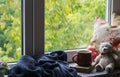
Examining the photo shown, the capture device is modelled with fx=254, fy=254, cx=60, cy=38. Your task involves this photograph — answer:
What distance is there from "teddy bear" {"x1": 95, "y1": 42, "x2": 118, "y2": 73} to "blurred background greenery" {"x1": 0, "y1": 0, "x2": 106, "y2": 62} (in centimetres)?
23

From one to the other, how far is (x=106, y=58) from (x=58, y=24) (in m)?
0.40

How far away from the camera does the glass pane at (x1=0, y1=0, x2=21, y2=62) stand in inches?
62.3

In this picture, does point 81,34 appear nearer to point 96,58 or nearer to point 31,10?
point 96,58

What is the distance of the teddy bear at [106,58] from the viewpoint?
167 cm

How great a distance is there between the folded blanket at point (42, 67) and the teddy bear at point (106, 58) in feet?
0.86

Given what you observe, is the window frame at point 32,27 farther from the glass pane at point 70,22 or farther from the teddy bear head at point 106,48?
the teddy bear head at point 106,48

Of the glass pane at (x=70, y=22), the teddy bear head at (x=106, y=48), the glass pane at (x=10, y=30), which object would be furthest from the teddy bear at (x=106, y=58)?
the glass pane at (x=10, y=30)

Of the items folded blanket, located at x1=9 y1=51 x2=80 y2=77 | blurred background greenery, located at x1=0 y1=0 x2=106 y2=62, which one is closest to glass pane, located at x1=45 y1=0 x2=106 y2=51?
blurred background greenery, located at x1=0 y1=0 x2=106 y2=62

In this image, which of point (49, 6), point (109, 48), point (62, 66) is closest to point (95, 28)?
point (109, 48)

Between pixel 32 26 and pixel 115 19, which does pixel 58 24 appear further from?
pixel 115 19

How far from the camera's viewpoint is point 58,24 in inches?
69.3

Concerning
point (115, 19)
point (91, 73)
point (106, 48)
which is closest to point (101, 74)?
point (91, 73)

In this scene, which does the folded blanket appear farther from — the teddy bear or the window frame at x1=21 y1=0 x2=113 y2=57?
the teddy bear

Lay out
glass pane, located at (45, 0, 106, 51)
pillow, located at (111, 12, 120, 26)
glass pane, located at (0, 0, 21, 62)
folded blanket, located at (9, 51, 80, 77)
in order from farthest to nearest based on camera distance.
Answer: pillow, located at (111, 12, 120, 26) → glass pane, located at (45, 0, 106, 51) → glass pane, located at (0, 0, 21, 62) → folded blanket, located at (9, 51, 80, 77)
